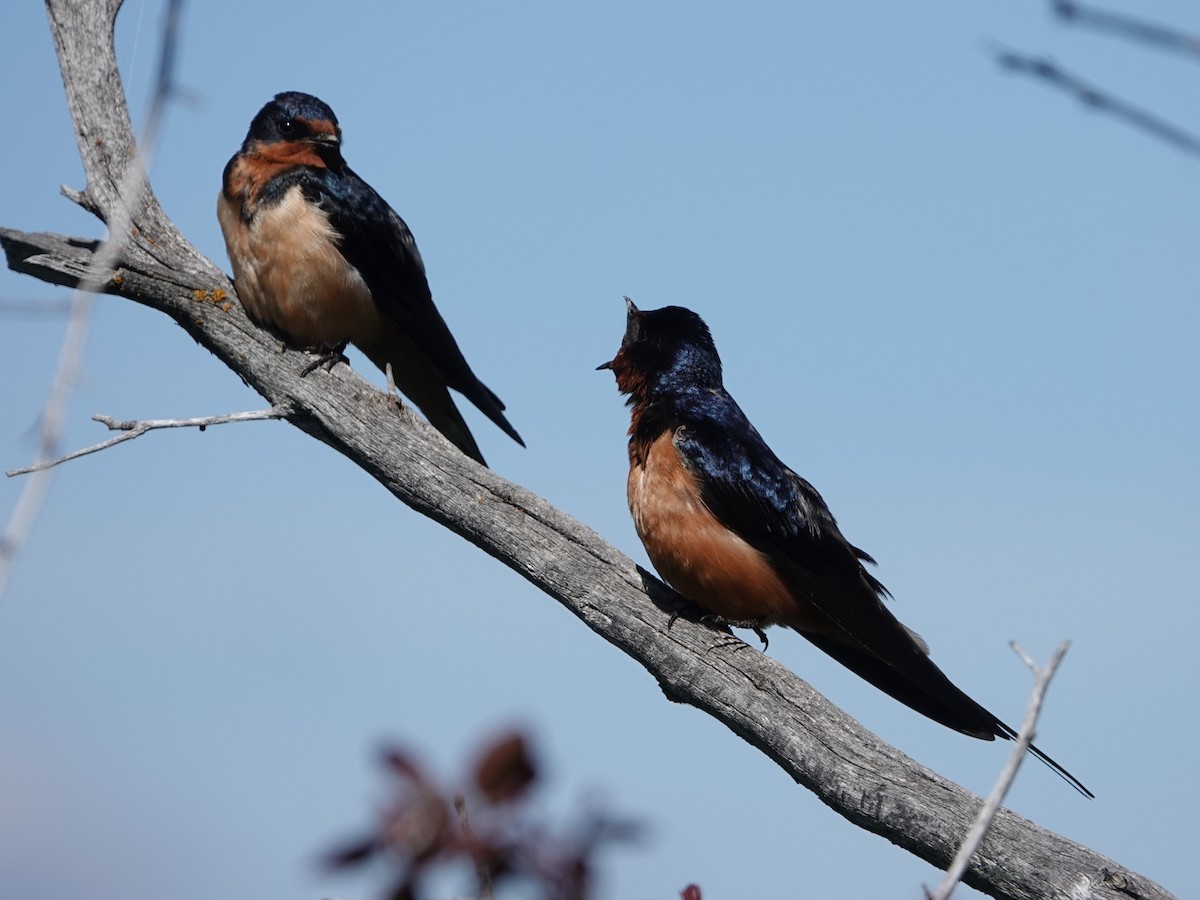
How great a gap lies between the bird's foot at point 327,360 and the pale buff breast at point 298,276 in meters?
0.10

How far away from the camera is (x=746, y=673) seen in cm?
549

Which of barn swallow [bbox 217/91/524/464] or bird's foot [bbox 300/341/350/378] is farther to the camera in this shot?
barn swallow [bbox 217/91/524/464]

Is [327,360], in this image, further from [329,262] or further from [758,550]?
[758,550]

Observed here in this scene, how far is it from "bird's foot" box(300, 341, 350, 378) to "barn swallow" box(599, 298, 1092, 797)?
145 cm

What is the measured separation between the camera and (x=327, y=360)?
6.34m

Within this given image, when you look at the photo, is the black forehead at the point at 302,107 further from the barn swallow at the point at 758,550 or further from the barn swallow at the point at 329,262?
the barn swallow at the point at 758,550

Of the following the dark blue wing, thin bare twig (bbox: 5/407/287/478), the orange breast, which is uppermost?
the dark blue wing

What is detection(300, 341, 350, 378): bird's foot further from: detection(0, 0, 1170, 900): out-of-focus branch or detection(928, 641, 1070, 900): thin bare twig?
detection(928, 641, 1070, 900): thin bare twig

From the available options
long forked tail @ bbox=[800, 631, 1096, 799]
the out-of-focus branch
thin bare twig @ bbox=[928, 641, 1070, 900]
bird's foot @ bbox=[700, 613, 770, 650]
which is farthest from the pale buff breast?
thin bare twig @ bbox=[928, 641, 1070, 900]

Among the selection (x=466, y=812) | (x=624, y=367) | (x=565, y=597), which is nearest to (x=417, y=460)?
(x=565, y=597)

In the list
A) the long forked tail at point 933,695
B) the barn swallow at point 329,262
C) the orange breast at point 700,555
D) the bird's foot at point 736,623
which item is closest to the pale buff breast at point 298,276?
the barn swallow at point 329,262

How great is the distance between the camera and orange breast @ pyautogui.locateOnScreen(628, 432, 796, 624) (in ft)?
19.5

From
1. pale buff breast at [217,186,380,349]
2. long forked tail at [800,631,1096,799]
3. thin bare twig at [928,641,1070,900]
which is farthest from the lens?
pale buff breast at [217,186,380,349]

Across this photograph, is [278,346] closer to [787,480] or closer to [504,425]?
[504,425]
